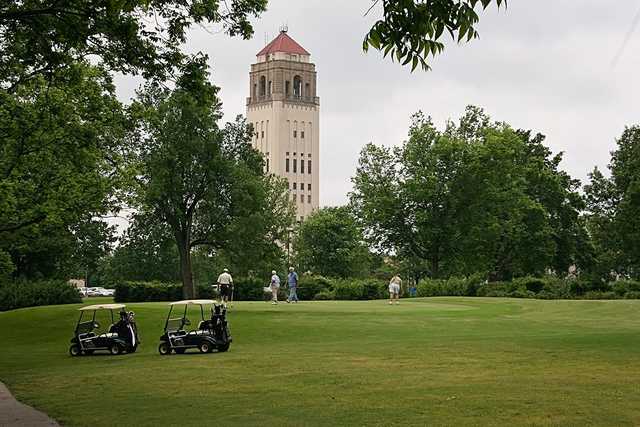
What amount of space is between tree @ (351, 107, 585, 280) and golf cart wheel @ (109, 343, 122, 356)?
2255 inches

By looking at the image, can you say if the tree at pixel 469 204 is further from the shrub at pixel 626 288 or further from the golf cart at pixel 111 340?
the golf cart at pixel 111 340

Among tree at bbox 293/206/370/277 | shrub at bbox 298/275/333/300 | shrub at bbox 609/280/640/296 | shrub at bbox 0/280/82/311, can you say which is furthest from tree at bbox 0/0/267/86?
tree at bbox 293/206/370/277

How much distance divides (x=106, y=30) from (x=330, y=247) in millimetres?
95574

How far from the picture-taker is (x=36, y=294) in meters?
54.9

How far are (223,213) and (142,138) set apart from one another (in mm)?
9288

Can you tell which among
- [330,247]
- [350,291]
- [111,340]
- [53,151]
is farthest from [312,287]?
[111,340]

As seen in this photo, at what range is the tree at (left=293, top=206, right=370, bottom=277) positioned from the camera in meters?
114

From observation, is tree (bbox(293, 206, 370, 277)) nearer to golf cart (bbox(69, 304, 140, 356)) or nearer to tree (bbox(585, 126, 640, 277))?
tree (bbox(585, 126, 640, 277))

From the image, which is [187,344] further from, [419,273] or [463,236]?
[419,273]

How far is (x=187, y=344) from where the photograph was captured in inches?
977

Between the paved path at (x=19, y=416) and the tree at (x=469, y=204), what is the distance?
2645 inches

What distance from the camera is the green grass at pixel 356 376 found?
42.6ft

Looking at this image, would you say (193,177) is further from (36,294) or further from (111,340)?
(111,340)

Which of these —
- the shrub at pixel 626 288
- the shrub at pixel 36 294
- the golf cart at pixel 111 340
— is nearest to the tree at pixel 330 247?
the shrub at pixel 626 288
